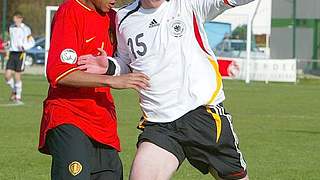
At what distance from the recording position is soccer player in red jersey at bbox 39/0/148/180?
646 cm

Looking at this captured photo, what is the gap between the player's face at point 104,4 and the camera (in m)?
6.64

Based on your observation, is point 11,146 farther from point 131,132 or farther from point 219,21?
point 219,21

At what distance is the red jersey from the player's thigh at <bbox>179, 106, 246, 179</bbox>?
0.54m

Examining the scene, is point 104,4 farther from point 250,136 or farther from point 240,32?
point 240,32

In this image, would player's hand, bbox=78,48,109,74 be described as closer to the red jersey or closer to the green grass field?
the red jersey

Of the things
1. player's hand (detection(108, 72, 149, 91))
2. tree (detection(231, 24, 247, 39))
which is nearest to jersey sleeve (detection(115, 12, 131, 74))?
player's hand (detection(108, 72, 149, 91))

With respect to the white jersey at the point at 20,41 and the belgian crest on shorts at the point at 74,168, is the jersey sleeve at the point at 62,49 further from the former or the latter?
the white jersey at the point at 20,41

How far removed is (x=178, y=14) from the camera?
22.3ft

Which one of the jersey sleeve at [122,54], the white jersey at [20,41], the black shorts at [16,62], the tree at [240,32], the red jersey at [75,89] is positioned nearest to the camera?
the red jersey at [75,89]

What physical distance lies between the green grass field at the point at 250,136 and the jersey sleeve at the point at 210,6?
14.1 ft

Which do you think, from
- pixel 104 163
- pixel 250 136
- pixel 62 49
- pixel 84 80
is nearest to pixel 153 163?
pixel 104 163

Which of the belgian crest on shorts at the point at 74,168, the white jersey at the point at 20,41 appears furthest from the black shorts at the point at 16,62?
the belgian crest on shorts at the point at 74,168

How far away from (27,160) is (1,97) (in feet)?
44.5

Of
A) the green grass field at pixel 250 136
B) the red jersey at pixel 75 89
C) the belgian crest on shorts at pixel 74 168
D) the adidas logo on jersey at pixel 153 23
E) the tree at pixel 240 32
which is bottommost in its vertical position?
the green grass field at pixel 250 136
